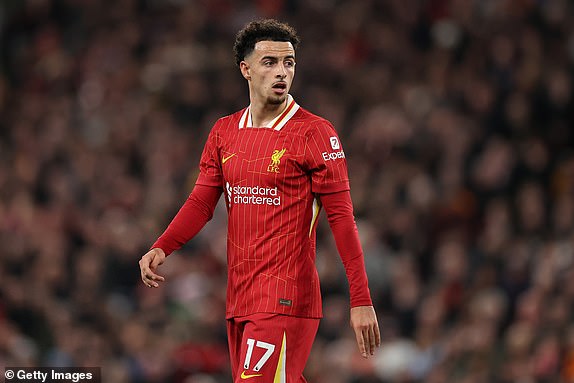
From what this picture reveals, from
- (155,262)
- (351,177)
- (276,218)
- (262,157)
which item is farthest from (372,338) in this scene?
(351,177)

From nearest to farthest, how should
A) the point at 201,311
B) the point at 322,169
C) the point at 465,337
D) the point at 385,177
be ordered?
the point at 322,169 → the point at 465,337 → the point at 201,311 → the point at 385,177

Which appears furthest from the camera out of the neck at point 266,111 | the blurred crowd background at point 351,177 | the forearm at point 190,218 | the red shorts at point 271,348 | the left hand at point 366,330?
the blurred crowd background at point 351,177

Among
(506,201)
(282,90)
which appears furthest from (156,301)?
(282,90)

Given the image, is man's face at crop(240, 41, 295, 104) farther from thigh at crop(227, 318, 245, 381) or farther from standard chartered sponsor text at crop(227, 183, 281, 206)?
thigh at crop(227, 318, 245, 381)

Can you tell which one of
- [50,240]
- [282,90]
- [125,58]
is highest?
[125,58]

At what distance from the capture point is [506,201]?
41.0 ft

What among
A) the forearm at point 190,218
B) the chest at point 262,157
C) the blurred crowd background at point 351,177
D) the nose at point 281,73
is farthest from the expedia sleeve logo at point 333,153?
the blurred crowd background at point 351,177

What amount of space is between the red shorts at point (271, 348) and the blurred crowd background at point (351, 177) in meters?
4.19

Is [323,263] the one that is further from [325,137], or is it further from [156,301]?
[325,137]

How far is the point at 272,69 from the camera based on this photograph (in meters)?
6.37

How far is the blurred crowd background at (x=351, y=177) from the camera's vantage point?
455 inches

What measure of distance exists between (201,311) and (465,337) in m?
2.65

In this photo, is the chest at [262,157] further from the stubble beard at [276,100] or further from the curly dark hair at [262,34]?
the curly dark hair at [262,34]

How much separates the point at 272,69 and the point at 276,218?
2.45 ft
